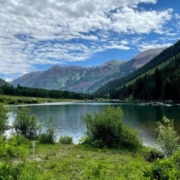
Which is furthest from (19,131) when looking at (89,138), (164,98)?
(164,98)

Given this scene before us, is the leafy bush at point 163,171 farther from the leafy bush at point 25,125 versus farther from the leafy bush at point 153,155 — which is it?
the leafy bush at point 25,125

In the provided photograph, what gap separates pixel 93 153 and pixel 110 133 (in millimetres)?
4789

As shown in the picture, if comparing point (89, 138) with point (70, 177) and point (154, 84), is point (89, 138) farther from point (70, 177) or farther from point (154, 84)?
point (154, 84)

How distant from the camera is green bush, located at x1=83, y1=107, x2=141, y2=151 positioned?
85.3 feet

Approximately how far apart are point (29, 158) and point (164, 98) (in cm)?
15134

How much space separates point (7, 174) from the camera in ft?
33.0

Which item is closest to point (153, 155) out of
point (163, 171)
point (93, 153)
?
point (93, 153)

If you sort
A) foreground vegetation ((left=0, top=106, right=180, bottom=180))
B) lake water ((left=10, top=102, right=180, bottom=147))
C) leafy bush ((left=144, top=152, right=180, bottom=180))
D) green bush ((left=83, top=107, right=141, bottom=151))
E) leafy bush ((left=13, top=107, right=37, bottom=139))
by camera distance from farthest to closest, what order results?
lake water ((left=10, top=102, right=180, bottom=147)), leafy bush ((left=13, top=107, right=37, bottom=139)), green bush ((left=83, top=107, right=141, bottom=151)), foreground vegetation ((left=0, top=106, right=180, bottom=180)), leafy bush ((left=144, top=152, right=180, bottom=180))

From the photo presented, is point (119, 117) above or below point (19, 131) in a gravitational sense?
above

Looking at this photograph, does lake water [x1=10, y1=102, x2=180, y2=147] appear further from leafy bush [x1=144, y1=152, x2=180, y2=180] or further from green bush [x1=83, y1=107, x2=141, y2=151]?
leafy bush [x1=144, y1=152, x2=180, y2=180]

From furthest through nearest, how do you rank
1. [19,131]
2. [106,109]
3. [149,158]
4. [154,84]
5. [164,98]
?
1. [154,84]
2. [164,98]
3. [19,131]
4. [106,109]
5. [149,158]

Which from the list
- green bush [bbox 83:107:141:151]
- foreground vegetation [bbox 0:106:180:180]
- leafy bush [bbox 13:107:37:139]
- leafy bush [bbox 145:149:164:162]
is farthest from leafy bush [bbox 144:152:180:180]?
leafy bush [bbox 13:107:37:139]

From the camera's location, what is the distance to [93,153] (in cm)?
2228

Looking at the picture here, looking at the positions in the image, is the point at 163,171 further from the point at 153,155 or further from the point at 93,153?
the point at 153,155
